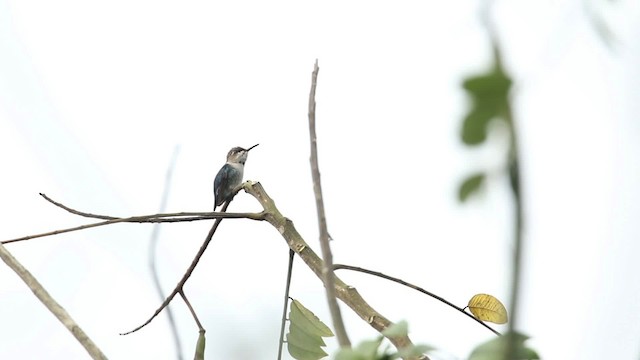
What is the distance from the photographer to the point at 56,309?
0.76 metres

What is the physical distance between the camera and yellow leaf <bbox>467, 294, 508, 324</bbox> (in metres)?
1.07

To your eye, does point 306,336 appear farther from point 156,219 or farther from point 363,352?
point 363,352

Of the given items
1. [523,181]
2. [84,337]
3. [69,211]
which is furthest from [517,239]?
[69,211]

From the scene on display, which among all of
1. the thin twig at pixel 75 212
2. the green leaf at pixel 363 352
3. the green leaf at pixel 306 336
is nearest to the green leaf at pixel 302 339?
the green leaf at pixel 306 336

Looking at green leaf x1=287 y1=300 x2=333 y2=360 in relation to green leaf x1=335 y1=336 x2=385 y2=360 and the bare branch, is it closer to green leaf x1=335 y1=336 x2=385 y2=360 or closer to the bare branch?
the bare branch

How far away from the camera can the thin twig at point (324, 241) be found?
0.49 metres

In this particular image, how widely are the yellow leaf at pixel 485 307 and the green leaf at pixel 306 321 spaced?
0.61 ft

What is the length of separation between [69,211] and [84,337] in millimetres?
429

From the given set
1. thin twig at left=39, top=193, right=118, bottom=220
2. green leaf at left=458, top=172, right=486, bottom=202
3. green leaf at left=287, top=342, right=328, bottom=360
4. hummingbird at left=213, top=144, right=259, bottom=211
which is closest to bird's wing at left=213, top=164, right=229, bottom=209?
hummingbird at left=213, top=144, right=259, bottom=211

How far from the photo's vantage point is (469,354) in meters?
0.48

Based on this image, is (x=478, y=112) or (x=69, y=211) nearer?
(x=478, y=112)

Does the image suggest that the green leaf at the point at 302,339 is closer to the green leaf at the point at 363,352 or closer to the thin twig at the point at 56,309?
the thin twig at the point at 56,309

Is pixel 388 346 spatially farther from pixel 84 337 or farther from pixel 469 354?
pixel 84 337

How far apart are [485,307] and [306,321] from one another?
23 centimetres
